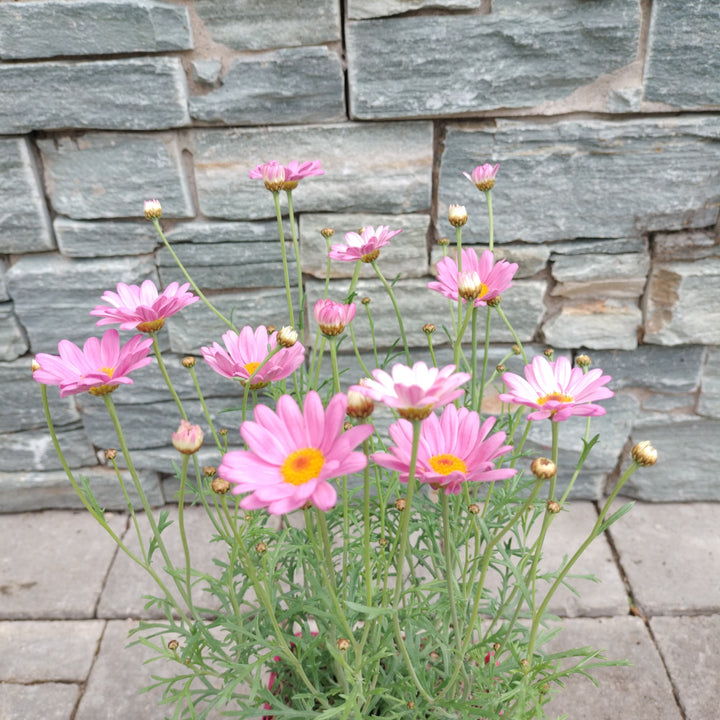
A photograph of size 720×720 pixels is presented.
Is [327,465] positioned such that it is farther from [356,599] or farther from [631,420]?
[631,420]

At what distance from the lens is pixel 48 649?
63.7 inches

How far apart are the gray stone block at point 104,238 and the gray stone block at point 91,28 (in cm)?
38

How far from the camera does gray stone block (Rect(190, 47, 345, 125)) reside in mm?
1445

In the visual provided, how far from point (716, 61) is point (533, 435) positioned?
994 millimetres

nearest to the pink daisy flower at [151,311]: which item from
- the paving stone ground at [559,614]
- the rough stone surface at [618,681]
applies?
the paving stone ground at [559,614]

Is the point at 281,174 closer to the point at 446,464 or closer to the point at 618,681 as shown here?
the point at 446,464

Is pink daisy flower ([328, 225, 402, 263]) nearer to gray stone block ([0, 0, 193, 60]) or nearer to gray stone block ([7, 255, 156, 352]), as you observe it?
gray stone block ([0, 0, 193, 60])

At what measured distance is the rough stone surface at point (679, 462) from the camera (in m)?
1.90

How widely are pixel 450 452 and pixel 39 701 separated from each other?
129cm

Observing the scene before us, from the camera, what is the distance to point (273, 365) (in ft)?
2.59

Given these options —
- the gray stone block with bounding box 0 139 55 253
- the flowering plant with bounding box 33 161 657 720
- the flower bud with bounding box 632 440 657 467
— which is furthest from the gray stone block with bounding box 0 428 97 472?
the flower bud with bounding box 632 440 657 467

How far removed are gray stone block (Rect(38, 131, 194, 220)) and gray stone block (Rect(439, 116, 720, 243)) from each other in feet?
2.08

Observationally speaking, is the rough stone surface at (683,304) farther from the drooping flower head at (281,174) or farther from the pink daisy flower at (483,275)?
the drooping flower head at (281,174)

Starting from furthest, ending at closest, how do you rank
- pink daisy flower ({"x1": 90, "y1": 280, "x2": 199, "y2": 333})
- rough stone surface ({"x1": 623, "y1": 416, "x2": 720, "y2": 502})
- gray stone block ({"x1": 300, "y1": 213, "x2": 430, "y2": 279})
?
1. rough stone surface ({"x1": 623, "y1": 416, "x2": 720, "y2": 502})
2. gray stone block ({"x1": 300, "y1": 213, "x2": 430, "y2": 279})
3. pink daisy flower ({"x1": 90, "y1": 280, "x2": 199, "y2": 333})
